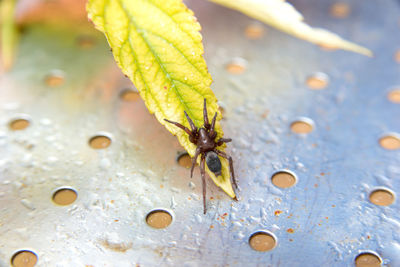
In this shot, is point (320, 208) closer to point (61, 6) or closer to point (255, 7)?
A: point (255, 7)

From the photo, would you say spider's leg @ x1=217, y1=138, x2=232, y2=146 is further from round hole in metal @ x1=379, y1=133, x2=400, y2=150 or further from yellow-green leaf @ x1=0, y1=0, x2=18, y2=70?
yellow-green leaf @ x1=0, y1=0, x2=18, y2=70

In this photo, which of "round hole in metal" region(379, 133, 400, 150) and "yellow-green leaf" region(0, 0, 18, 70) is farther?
"yellow-green leaf" region(0, 0, 18, 70)

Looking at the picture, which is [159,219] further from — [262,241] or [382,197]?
[382,197]

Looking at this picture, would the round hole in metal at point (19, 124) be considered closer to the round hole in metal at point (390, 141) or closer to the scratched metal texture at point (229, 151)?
the scratched metal texture at point (229, 151)

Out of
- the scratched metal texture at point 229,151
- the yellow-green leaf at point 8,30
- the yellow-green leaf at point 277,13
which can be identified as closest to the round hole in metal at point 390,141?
the scratched metal texture at point 229,151

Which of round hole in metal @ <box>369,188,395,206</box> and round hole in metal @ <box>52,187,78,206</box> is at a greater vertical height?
round hole in metal @ <box>369,188,395,206</box>

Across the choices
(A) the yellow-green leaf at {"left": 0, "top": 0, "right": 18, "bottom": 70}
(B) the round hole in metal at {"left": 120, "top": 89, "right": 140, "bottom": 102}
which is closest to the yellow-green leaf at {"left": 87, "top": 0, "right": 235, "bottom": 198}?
(B) the round hole in metal at {"left": 120, "top": 89, "right": 140, "bottom": 102}
